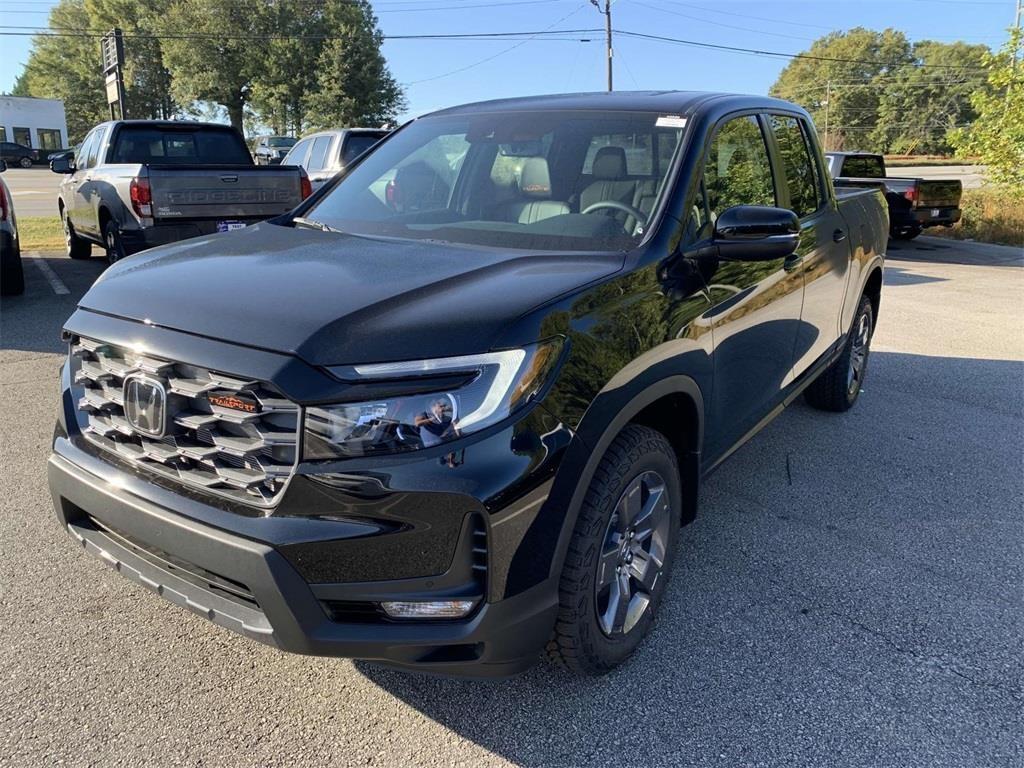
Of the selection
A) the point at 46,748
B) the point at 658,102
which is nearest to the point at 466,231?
the point at 658,102

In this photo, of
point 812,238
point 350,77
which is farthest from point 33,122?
point 812,238

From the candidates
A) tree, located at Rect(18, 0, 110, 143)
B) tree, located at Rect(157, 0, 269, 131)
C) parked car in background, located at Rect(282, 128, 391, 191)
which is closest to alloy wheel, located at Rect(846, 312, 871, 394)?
parked car in background, located at Rect(282, 128, 391, 191)

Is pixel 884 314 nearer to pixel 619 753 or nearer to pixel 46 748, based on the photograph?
pixel 619 753

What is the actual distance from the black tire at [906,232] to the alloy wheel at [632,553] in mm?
14200

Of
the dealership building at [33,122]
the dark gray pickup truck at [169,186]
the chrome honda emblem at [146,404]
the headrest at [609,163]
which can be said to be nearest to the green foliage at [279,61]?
the dealership building at [33,122]

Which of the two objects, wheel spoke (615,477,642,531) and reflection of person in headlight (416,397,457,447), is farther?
wheel spoke (615,477,642,531)

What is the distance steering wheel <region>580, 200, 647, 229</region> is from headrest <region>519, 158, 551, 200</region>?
7.9 inches

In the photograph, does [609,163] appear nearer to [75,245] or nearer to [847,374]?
[847,374]

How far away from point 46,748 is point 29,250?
12769mm

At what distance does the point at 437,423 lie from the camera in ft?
6.20

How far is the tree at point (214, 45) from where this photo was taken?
4572cm

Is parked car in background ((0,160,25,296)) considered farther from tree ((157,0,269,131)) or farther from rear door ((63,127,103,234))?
tree ((157,0,269,131))

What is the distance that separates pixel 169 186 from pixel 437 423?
6.59 m

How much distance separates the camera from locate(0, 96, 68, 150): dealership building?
49.5 meters
